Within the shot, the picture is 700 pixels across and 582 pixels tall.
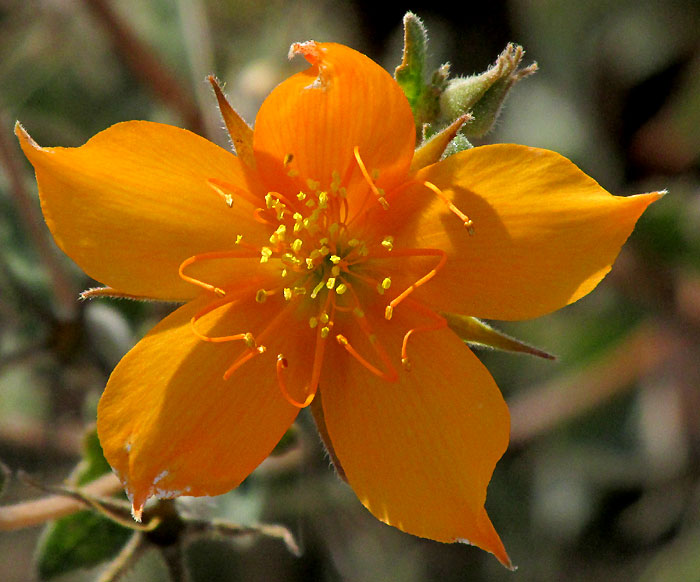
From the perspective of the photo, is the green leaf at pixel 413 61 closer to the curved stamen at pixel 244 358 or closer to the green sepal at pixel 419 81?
the green sepal at pixel 419 81

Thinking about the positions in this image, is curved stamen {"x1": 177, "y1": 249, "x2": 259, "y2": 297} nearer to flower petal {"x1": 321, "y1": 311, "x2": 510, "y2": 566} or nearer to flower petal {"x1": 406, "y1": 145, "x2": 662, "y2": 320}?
flower petal {"x1": 321, "y1": 311, "x2": 510, "y2": 566}

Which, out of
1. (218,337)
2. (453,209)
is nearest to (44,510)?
(218,337)

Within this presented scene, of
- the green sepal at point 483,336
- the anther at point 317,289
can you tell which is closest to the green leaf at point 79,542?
the anther at point 317,289

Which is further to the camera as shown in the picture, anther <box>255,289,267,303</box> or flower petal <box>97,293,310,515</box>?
anther <box>255,289,267,303</box>

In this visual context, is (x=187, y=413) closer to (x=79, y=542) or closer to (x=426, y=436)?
(x=426, y=436)

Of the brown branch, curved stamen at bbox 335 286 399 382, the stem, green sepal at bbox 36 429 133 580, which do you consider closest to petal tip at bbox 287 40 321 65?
curved stamen at bbox 335 286 399 382

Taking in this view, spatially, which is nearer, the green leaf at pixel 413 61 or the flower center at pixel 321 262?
the flower center at pixel 321 262
